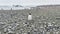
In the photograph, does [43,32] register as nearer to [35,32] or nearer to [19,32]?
[35,32]

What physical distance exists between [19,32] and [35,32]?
33.3 inches

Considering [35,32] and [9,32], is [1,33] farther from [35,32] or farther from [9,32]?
[35,32]

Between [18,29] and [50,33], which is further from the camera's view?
[18,29]

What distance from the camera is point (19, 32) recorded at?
708cm

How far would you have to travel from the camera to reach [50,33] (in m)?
6.70

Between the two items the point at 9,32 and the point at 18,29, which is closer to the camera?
the point at 9,32

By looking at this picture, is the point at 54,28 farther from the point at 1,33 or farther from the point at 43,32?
the point at 1,33

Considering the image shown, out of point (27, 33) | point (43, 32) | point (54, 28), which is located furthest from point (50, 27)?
point (27, 33)

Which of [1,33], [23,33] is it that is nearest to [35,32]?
[23,33]

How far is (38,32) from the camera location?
270 inches

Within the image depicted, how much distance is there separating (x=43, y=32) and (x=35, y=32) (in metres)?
0.40

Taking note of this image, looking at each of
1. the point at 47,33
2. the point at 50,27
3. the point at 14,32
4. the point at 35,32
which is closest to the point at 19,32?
the point at 14,32

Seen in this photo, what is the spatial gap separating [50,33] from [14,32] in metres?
1.86

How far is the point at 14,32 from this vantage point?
711 centimetres
